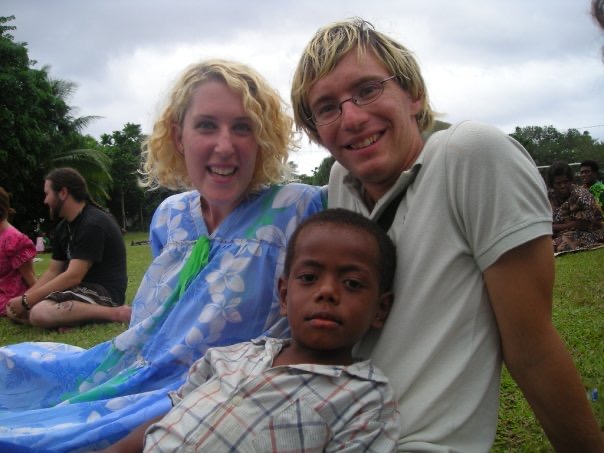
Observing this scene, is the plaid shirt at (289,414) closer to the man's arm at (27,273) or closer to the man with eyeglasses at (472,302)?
the man with eyeglasses at (472,302)

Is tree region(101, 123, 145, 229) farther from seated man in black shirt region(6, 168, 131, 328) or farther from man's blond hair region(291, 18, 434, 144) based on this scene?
man's blond hair region(291, 18, 434, 144)

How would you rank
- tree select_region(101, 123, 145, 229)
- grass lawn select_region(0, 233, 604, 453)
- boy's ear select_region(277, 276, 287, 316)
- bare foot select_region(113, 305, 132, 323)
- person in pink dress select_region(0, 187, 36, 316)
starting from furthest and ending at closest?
tree select_region(101, 123, 145, 229) → person in pink dress select_region(0, 187, 36, 316) → bare foot select_region(113, 305, 132, 323) → grass lawn select_region(0, 233, 604, 453) → boy's ear select_region(277, 276, 287, 316)

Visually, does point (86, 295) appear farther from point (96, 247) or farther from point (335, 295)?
point (335, 295)

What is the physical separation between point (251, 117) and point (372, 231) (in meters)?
0.89

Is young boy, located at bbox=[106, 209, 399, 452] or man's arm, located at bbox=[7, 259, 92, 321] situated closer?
young boy, located at bbox=[106, 209, 399, 452]

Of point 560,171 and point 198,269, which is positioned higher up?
point 560,171

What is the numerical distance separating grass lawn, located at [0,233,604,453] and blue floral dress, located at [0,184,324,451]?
63.9 inches

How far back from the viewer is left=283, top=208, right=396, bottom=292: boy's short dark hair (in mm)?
1774

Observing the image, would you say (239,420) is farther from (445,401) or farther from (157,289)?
(157,289)

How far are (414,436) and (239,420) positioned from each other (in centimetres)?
50

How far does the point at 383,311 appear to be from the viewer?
5.92ft

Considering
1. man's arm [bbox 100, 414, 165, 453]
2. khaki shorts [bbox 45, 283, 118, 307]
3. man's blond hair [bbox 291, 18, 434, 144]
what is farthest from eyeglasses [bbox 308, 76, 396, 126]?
khaki shorts [bbox 45, 283, 118, 307]

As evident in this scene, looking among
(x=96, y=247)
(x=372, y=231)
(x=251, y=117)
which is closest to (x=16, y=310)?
(x=96, y=247)

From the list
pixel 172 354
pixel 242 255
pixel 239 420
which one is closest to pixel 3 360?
pixel 172 354
